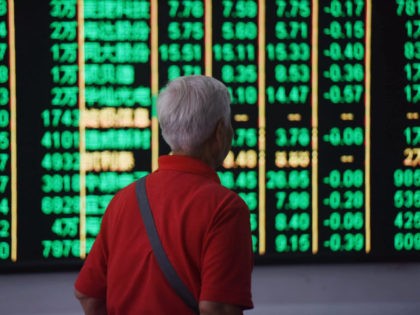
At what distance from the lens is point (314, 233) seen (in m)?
2.43

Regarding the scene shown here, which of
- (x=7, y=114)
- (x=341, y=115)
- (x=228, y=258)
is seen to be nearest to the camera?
(x=228, y=258)

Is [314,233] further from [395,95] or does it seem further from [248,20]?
[248,20]

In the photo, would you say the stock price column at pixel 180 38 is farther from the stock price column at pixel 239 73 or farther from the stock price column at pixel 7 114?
the stock price column at pixel 7 114


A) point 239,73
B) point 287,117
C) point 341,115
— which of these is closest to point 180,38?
point 239,73

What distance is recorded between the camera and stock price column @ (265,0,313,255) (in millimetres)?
2387

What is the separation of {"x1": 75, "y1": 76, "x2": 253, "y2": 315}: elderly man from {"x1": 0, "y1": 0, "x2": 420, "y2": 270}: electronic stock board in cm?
109

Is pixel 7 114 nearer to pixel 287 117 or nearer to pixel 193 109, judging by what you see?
pixel 287 117

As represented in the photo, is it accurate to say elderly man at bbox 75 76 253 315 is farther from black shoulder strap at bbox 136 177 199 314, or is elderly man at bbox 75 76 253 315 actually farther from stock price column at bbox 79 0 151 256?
stock price column at bbox 79 0 151 256

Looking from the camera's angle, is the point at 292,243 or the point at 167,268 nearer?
the point at 167,268

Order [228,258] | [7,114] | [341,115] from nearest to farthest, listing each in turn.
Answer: [228,258], [7,114], [341,115]

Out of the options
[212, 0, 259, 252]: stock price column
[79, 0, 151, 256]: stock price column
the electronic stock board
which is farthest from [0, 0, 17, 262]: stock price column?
[212, 0, 259, 252]: stock price column

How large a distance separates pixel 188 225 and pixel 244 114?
1247 millimetres

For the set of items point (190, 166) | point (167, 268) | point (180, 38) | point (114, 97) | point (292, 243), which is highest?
point (180, 38)

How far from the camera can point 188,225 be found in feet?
3.81
